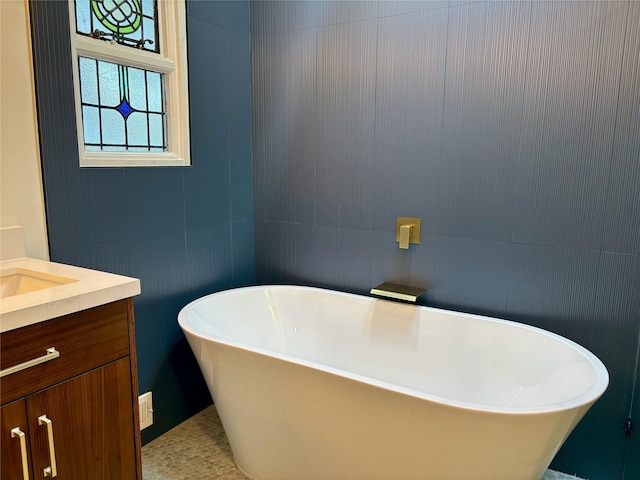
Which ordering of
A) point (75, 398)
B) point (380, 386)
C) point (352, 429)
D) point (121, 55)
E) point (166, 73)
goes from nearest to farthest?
point (75, 398) < point (380, 386) < point (352, 429) < point (121, 55) < point (166, 73)

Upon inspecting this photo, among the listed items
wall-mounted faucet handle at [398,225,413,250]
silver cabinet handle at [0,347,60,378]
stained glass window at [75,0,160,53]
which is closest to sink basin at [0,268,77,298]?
silver cabinet handle at [0,347,60,378]

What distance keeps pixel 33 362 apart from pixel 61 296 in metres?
0.18

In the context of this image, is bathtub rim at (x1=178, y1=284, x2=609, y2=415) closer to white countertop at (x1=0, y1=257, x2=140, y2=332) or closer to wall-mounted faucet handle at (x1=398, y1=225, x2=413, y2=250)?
A: wall-mounted faucet handle at (x1=398, y1=225, x2=413, y2=250)

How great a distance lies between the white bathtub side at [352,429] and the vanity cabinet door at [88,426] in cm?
45

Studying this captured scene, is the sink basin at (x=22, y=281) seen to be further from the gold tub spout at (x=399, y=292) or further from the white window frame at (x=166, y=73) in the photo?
the gold tub spout at (x=399, y=292)

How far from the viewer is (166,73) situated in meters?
2.20

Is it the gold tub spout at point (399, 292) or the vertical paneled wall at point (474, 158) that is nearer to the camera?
the vertical paneled wall at point (474, 158)

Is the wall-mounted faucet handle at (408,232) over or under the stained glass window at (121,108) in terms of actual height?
under

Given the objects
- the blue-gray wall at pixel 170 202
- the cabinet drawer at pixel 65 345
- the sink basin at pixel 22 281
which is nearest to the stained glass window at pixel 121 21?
the blue-gray wall at pixel 170 202

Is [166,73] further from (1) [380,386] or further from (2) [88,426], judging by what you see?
(1) [380,386]

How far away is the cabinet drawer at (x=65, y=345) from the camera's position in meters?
1.11

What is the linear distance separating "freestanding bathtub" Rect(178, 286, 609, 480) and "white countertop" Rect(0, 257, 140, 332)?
52 cm

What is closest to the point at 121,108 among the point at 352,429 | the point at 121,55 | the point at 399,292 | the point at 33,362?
the point at 121,55

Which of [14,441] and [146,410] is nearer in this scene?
[14,441]
